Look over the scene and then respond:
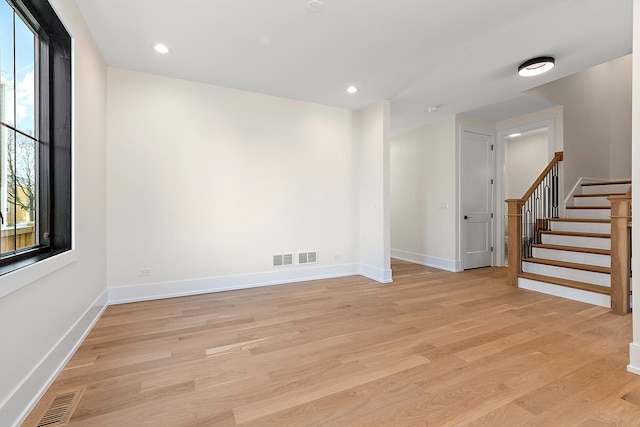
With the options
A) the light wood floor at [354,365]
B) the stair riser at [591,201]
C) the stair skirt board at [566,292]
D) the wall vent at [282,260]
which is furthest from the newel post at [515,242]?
the wall vent at [282,260]

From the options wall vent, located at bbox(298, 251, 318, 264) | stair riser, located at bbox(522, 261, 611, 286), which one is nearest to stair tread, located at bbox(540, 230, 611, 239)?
stair riser, located at bbox(522, 261, 611, 286)

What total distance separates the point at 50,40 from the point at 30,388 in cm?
233

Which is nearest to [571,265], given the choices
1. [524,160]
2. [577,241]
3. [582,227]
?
[577,241]

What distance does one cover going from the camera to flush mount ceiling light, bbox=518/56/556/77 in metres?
2.92

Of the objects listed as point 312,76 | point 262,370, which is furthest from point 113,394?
point 312,76

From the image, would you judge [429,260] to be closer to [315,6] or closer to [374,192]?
[374,192]

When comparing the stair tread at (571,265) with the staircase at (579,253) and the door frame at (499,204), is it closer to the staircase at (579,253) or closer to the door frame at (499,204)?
the staircase at (579,253)

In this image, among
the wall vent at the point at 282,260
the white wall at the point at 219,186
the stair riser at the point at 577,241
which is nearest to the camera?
the white wall at the point at 219,186

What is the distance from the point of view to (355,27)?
243cm

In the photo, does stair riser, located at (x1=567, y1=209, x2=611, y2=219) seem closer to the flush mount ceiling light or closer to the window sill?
the flush mount ceiling light

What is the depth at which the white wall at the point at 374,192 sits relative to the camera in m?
4.07

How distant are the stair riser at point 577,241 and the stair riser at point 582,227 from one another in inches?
11.3

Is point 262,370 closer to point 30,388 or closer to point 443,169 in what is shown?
point 30,388

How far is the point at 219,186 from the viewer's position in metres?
3.61
